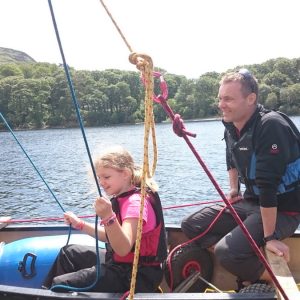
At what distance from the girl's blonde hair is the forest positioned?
6864 centimetres

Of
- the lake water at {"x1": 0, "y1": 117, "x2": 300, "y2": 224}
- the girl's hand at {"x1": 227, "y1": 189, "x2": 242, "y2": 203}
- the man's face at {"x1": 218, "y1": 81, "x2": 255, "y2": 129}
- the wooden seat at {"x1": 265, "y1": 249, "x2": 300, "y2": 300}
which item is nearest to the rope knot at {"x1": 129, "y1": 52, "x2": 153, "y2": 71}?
the man's face at {"x1": 218, "y1": 81, "x2": 255, "y2": 129}

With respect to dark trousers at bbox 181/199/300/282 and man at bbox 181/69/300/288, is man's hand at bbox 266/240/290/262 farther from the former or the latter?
dark trousers at bbox 181/199/300/282

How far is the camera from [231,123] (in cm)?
399

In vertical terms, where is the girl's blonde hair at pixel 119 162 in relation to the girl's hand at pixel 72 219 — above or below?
above

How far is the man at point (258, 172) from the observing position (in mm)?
3434

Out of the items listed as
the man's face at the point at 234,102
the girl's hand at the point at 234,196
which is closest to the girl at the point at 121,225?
the man's face at the point at 234,102

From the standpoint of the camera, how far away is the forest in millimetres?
80375

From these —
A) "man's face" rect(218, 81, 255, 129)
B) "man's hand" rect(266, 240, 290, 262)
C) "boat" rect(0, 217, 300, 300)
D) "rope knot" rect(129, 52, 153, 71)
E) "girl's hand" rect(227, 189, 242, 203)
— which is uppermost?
"rope knot" rect(129, 52, 153, 71)

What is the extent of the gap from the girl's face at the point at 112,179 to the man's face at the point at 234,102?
1.03 meters

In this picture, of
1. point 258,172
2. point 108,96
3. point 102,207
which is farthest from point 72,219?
point 108,96

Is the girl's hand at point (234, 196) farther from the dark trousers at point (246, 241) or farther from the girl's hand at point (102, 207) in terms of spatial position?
the girl's hand at point (102, 207)

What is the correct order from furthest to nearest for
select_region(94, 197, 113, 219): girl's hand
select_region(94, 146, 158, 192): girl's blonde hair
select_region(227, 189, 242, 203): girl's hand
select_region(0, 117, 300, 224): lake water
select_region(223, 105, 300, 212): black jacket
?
1. select_region(0, 117, 300, 224): lake water
2. select_region(227, 189, 242, 203): girl's hand
3. select_region(223, 105, 300, 212): black jacket
4. select_region(94, 146, 158, 192): girl's blonde hair
5. select_region(94, 197, 113, 219): girl's hand

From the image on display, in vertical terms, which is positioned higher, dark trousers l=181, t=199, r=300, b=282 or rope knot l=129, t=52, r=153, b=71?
rope knot l=129, t=52, r=153, b=71

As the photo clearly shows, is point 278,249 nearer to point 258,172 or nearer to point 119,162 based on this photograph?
point 258,172
